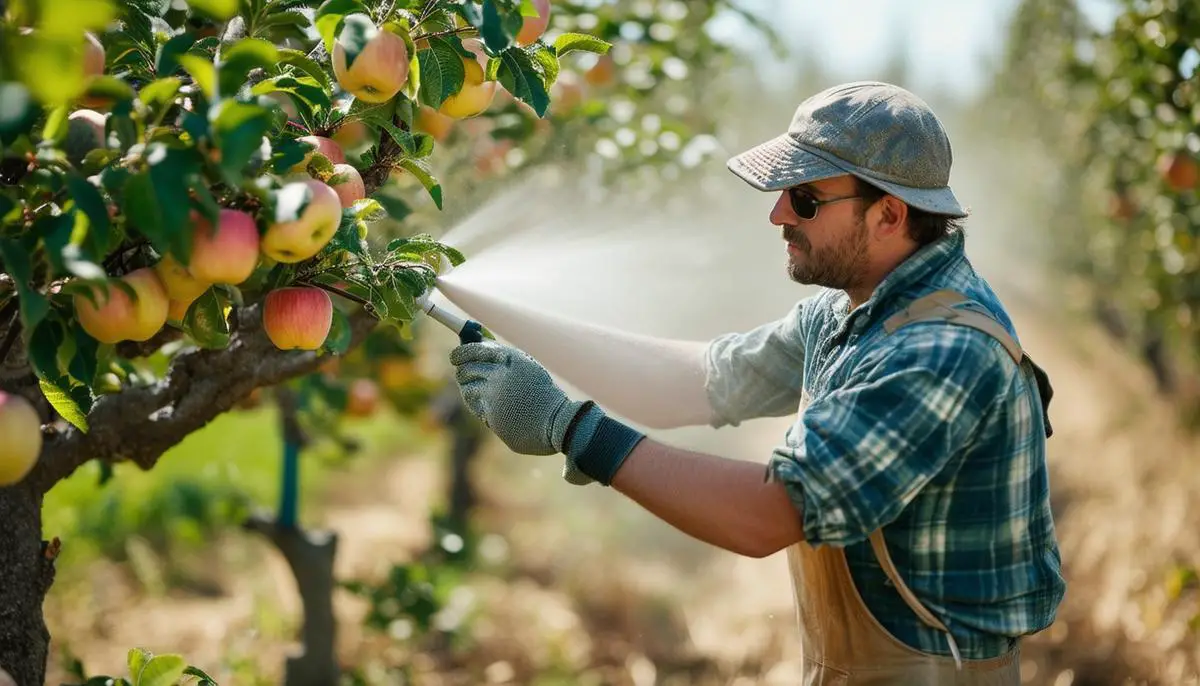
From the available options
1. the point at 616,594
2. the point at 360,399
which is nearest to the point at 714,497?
the point at 360,399

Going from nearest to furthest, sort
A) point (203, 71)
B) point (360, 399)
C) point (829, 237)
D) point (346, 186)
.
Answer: point (203, 71), point (346, 186), point (829, 237), point (360, 399)

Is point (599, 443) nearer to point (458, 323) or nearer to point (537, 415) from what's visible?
point (537, 415)

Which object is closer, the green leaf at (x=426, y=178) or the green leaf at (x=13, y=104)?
the green leaf at (x=13, y=104)

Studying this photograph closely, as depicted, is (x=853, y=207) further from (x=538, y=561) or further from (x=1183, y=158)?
(x=538, y=561)

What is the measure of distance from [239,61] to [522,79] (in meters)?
0.44

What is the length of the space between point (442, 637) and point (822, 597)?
2.46m

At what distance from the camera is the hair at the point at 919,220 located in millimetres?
1665

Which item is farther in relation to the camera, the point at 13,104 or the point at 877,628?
the point at 877,628

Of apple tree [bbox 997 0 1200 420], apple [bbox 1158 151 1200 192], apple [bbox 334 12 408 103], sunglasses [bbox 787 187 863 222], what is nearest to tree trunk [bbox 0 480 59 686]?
apple [bbox 334 12 408 103]

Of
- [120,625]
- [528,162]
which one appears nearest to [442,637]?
[120,625]

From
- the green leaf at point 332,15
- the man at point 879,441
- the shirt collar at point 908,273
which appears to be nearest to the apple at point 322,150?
the green leaf at point 332,15

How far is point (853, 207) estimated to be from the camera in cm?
167

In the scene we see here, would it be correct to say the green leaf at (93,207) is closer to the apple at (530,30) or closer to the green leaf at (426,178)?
the green leaf at (426,178)

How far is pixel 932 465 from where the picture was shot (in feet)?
4.74
